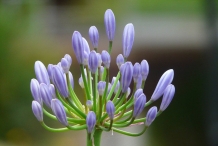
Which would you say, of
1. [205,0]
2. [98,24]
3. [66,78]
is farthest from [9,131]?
[66,78]

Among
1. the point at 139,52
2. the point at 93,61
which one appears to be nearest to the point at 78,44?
the point at 93,61

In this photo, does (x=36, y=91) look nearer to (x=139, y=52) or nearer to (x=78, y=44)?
(x=78, y=44)

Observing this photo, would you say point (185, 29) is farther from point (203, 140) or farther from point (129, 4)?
point (203, 140)

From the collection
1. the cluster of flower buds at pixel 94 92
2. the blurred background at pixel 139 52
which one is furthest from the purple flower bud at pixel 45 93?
the blurred background at pixel 139 52

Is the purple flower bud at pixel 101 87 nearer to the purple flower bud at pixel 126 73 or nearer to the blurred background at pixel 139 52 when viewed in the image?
the purple flower bud at pixel 126 73

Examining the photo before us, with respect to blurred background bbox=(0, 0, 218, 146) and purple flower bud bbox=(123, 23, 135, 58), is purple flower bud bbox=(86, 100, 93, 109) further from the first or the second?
blurred background bbox=(0, 0, 218, 146)

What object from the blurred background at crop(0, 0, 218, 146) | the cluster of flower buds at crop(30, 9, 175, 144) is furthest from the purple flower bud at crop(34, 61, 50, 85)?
the blurred background at crop(0, 0, 218, 146)
